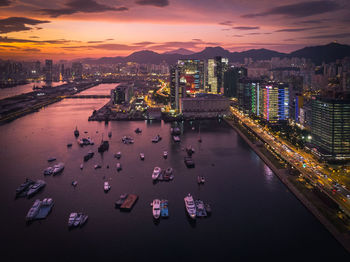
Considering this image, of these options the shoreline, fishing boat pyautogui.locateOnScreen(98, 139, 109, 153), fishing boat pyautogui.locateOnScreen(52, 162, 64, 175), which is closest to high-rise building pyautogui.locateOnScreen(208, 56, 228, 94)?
fishing boat pyautogui.locateOnScreen(98, 139, 109, 153)

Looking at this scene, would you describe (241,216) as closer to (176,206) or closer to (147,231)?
(176,206)

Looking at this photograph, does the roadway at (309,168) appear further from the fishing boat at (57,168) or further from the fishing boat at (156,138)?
the fishing boat at (57,168)

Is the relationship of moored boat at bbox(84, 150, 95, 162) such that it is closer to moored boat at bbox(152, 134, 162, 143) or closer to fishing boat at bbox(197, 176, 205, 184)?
moored boat at bbox(152, 134, 162, 143)

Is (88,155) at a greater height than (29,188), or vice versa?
(88,155)

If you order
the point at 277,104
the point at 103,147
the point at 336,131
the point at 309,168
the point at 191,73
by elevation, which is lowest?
the point at 309,168

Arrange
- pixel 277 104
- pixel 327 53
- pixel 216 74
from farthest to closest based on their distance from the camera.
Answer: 1. pixel 327 53
2. pixel 216 74
3. pixel 277 104

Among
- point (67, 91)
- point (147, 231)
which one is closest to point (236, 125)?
point (147, 231)

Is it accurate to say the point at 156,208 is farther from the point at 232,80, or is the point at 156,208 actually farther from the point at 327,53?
the point at 327,53

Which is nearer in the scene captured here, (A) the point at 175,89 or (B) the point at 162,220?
(B) the point at 162,220

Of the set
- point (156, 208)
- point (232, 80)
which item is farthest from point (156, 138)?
point (232, 80)
